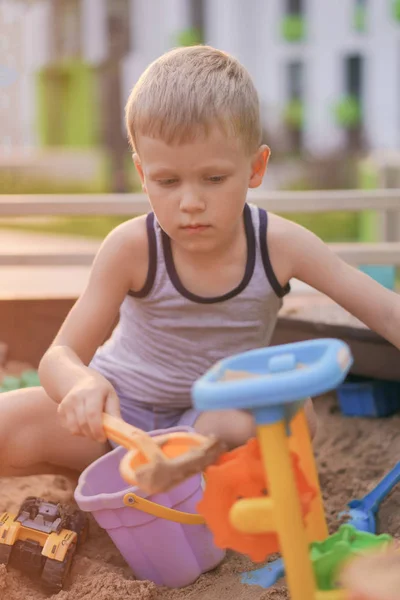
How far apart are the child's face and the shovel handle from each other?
31 cm

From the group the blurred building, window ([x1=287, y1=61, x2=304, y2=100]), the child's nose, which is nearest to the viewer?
the child's nose

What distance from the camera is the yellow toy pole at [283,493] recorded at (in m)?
0.82

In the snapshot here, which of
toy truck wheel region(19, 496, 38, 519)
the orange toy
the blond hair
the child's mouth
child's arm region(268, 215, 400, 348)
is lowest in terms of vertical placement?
toy truck wheel region(19, 496, 38, 519)

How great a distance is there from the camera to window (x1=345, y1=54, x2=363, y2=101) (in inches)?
409

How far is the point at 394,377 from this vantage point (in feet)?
6.07

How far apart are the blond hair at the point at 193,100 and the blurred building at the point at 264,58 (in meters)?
8.84

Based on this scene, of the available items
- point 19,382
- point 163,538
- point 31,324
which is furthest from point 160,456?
point 31,324

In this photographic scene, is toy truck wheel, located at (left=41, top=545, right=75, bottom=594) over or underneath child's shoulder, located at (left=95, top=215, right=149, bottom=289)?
underneath

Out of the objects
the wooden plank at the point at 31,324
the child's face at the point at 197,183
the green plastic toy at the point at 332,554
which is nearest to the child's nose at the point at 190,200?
the child's face at the point at 197,183

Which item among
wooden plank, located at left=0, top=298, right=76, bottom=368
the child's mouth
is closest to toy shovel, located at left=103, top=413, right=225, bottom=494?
the child's mouth

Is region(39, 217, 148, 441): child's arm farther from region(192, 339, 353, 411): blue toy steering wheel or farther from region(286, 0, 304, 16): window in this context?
region(286, 0, 304, 16): window

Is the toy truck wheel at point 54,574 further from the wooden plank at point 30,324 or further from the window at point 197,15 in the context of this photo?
the window at point 197,15

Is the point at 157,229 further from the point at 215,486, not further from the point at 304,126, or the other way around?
the point at 304,126

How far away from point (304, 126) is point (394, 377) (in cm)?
910
